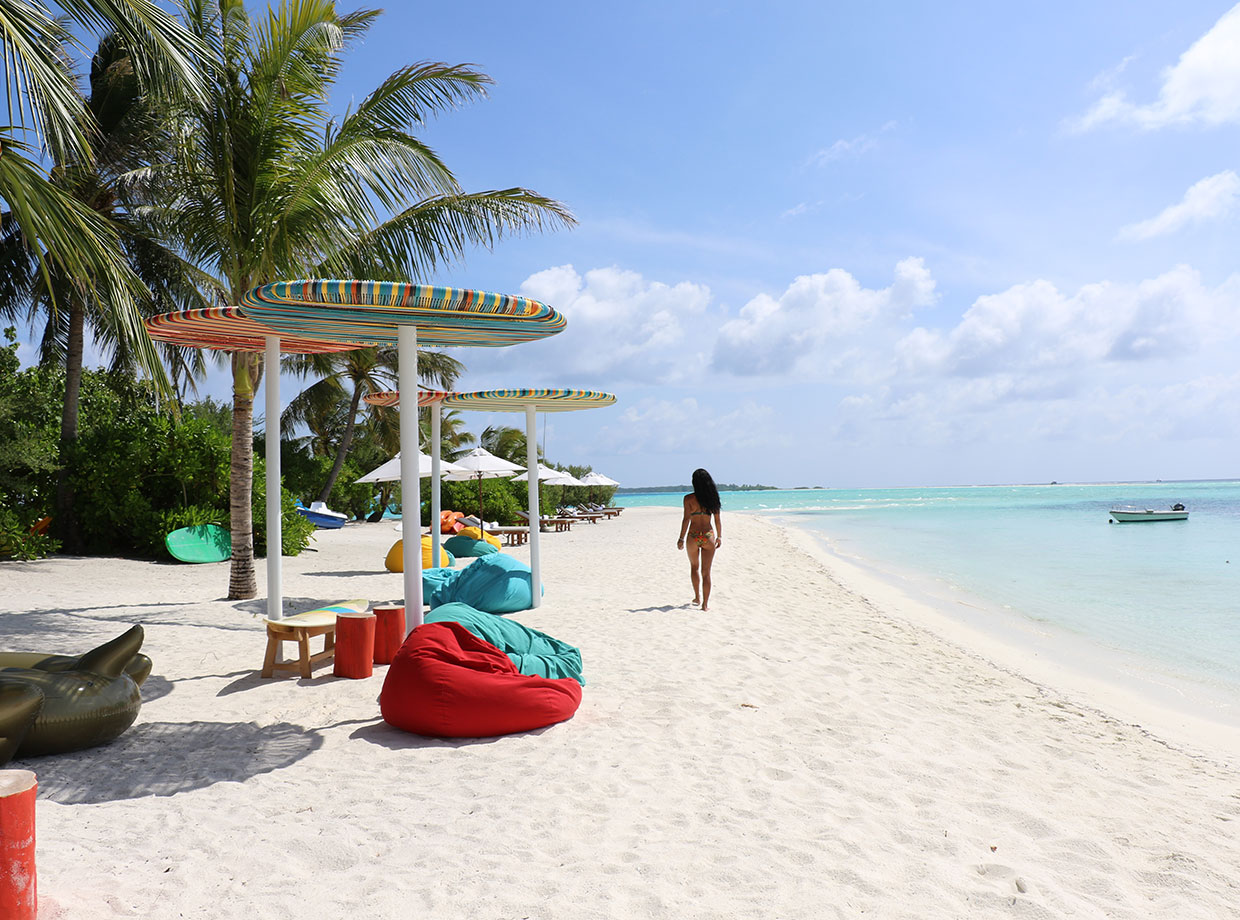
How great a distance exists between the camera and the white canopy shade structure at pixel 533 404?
8.74 metres

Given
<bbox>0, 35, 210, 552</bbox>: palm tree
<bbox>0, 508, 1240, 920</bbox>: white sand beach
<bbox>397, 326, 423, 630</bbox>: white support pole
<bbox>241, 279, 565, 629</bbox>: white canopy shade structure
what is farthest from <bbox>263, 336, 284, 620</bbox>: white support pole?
<bbox>0, 35, 210, 552</bbox>: palm tree

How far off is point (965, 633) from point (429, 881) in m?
8.93

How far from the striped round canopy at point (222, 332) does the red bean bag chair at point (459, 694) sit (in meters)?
2.82

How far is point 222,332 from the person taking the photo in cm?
692

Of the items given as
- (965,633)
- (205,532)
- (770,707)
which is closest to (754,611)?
(965,633)

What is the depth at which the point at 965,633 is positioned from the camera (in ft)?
33.4

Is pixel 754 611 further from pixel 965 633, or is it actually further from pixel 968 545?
pixel 968 545

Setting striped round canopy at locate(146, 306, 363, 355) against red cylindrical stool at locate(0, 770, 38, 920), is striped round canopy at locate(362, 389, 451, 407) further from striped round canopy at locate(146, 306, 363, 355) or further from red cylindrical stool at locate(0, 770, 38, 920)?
red cylindrical stool at locate(0, 770, 38, 920)

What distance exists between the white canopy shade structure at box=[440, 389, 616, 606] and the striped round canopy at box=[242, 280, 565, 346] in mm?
2351

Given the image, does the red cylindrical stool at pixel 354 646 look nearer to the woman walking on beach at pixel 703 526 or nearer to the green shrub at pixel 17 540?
the woman walking on beach at pixel 703 526

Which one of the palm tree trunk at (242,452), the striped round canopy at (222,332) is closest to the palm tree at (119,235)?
the palm tree trunk at (242,452)

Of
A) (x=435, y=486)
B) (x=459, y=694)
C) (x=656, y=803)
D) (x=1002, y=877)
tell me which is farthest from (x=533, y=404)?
(x=1002, y=877)

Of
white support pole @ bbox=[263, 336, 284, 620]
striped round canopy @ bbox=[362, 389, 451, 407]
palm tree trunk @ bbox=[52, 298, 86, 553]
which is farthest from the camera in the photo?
palm tree trunk @ bbox=[52, 298, 86, 553]

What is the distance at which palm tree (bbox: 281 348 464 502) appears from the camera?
25.1 m
